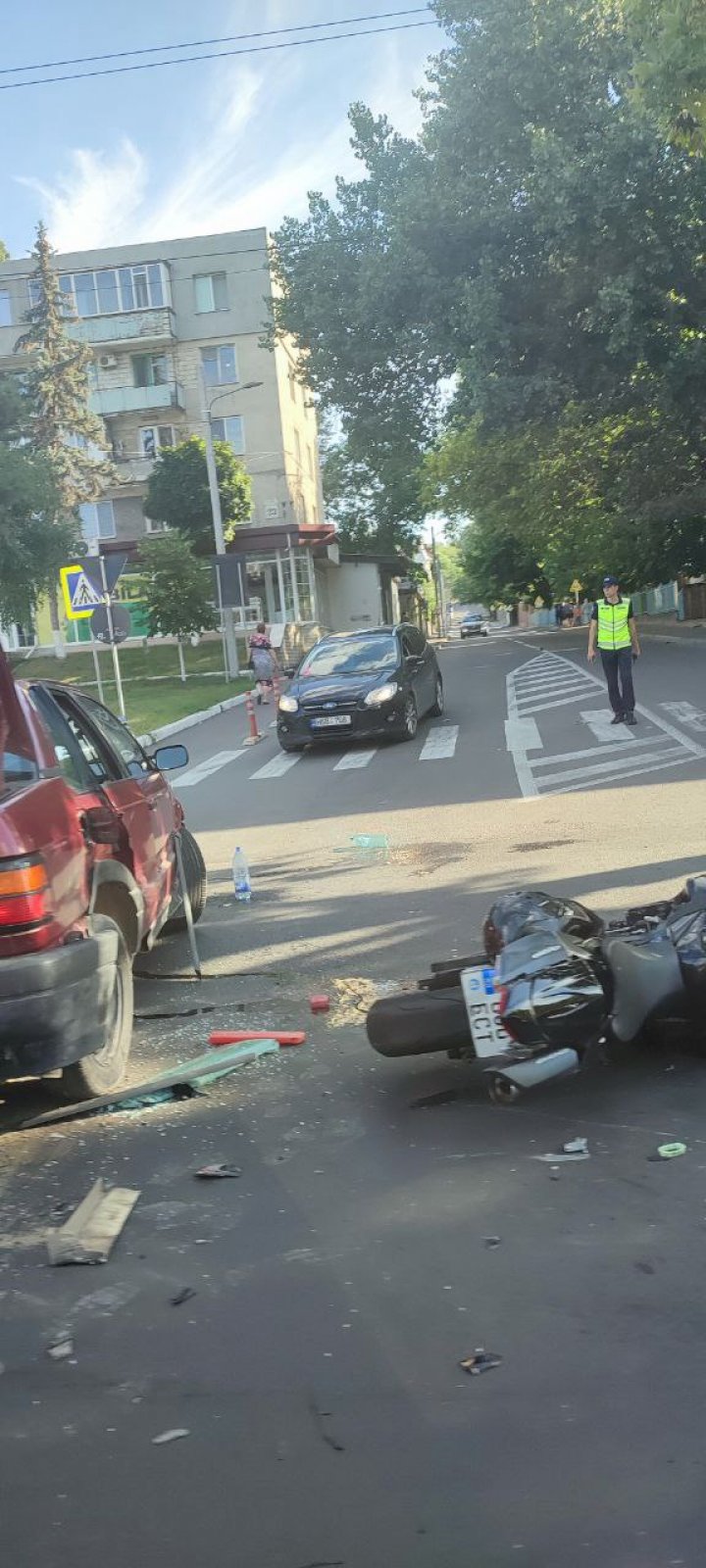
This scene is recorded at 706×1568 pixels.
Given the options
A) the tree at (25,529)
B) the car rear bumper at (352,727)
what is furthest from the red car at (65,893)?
the tree at (25,529)

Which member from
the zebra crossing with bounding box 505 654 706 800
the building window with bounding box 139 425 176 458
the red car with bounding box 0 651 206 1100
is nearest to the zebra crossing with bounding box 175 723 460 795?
the zebra crossing with bounding box 505 654 706 800

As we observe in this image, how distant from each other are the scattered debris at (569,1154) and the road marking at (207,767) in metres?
11.9

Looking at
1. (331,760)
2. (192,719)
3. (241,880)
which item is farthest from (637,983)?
(192,719)

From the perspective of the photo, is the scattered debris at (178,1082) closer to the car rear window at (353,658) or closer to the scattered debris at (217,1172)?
the scattered debris at (217,1172)

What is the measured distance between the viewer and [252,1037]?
547 cm

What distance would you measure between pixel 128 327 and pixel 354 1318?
2108 inches

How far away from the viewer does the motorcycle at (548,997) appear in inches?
172

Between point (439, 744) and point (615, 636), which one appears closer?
point (615, 636)

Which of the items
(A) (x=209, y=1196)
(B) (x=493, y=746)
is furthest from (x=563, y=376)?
(A) (x=209, y=1196)

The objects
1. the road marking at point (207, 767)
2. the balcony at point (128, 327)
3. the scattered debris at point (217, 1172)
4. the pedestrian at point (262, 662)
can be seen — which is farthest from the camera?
the balcony at point (128, 327)

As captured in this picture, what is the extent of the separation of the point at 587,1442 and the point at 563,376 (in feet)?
94.8

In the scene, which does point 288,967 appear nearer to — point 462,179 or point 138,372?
point 462,179

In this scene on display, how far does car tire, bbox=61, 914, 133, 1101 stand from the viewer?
15.4 ft

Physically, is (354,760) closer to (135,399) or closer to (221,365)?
(135,399)
